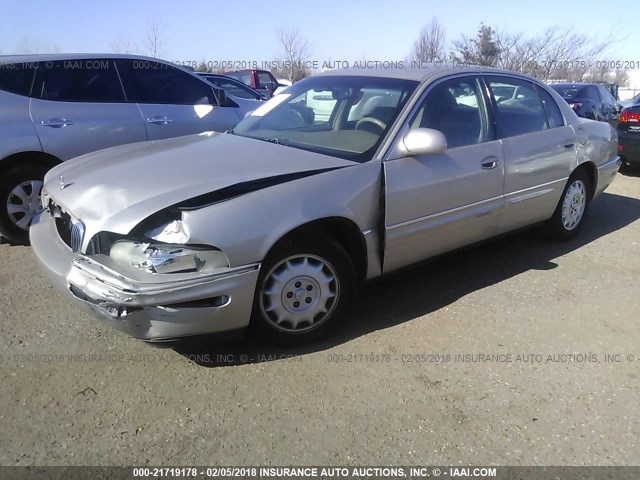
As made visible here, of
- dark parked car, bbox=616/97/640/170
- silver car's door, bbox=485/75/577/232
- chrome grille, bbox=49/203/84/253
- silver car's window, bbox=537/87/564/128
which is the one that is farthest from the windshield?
dark parked car, bbox=616/97/640/170

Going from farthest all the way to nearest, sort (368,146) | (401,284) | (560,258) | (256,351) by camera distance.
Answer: (560,258)
(401,284)
(368,146)
(256,351)

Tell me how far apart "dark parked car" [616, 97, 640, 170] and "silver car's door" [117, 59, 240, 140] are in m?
Result: 5.87

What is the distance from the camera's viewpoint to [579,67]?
2830cm

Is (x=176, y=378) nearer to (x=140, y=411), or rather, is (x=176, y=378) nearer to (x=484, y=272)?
(x=140, y=411)

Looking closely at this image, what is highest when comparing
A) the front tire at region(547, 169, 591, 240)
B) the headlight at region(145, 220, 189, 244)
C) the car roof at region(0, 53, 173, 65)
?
the car roof at region(0, 53, 173, 65)

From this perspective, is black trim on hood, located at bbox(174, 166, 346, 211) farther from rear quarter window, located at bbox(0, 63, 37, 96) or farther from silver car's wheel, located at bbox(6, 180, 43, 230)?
rear quarter window, located at bbox(0, 63, 37, 96)

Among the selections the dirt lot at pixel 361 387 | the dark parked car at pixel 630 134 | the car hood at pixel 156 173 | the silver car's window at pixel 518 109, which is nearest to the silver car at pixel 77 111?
the dirt lot at pixel 361 387

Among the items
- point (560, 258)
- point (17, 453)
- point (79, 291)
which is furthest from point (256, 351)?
point (560, 258)

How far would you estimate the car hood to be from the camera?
2645 mm

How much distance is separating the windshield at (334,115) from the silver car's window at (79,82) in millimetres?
1893

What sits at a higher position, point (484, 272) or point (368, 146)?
point (368, 146)

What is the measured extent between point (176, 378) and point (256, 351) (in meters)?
0.48

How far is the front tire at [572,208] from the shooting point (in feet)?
15.5

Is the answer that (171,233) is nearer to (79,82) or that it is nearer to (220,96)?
(79,82)
